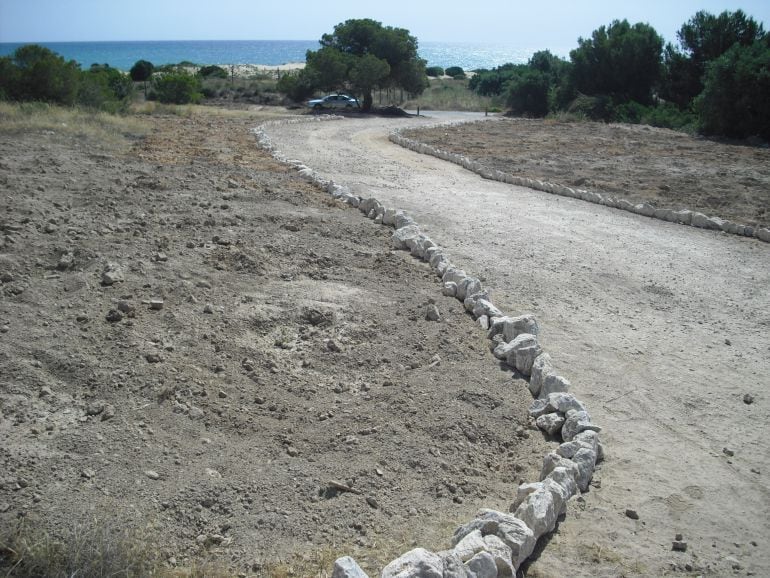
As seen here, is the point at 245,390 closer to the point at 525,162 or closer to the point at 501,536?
the point at 501,536

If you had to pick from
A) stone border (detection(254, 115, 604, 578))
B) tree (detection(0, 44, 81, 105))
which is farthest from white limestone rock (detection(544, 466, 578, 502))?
tree (detection(0, 44, 81, 105))

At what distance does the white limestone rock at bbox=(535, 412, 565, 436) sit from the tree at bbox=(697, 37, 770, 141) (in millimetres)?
23278

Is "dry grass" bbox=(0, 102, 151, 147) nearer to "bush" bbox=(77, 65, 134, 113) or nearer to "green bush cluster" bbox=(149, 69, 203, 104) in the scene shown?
"bush" bbox=(77, 65, 134, 113)

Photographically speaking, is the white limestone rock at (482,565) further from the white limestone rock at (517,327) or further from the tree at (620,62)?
the tree at (620,62)

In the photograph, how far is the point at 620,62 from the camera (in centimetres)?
3712

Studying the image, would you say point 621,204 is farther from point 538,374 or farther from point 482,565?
point 482,565

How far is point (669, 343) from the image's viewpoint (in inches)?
294

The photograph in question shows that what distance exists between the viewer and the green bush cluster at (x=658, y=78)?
86.0 ft

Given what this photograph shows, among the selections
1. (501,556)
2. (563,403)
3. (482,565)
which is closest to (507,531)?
(501,556)

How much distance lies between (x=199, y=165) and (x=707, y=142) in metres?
18.0

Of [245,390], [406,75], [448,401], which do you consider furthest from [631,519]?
[406,75]

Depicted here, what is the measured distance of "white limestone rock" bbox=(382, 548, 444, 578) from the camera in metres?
3.57

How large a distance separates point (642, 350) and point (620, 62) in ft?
111

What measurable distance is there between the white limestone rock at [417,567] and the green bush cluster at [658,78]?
2622cm
